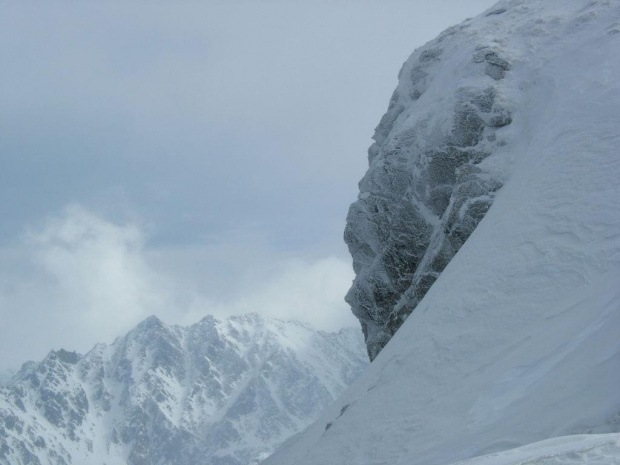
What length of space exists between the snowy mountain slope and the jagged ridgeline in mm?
1374

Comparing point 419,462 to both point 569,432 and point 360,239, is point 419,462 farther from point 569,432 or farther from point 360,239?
point 360,239

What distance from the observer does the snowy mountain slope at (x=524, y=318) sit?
13875mm

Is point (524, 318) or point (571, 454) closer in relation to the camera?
point (571, 454)

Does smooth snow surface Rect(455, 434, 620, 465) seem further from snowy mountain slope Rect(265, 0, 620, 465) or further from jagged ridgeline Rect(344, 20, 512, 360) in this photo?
jagged ridgeline Rect(344, 20, 512, 360)

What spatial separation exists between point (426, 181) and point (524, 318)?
16.1 m

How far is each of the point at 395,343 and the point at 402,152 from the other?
15.6 meters

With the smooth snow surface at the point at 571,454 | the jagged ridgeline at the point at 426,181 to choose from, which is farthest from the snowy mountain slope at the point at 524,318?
the smooth snow surface at the point at 571,454

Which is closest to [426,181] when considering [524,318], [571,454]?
[524,318]

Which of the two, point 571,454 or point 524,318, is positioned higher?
point 524,318

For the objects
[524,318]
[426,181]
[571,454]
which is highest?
[426,181]

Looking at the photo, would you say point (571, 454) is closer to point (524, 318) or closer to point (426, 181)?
point (524, 318)

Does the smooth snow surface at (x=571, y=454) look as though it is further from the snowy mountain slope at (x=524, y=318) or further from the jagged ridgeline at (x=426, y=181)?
the jagged ridgeline at (x=426, y=181)

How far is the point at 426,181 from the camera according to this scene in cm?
3431

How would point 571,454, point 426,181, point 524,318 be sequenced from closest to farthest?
point 571,454, point 524,318, point 426,181
